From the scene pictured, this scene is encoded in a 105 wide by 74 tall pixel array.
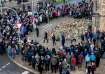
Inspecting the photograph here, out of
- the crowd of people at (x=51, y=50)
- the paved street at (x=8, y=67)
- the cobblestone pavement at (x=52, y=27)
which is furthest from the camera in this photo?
the cobblestone pavement at (x=52, y=27)

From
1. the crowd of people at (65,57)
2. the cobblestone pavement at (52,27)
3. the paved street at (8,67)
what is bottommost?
the paved street at (8,67)

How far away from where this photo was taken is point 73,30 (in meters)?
43.5

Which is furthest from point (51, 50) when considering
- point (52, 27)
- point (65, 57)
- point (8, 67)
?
point (52, 27)

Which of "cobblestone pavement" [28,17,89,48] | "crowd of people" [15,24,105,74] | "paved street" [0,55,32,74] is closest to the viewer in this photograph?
"crowd of people" [15,24,105,74]

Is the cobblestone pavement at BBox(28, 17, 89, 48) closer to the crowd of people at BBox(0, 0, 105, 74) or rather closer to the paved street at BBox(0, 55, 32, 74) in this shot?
the crowd of people at BBox(0, 0, 105, 74)

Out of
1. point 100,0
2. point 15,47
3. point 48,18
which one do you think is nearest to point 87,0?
point 48,18

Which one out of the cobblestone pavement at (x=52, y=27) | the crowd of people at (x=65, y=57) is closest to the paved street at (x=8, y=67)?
the crowd of people at (x=65, y=57)

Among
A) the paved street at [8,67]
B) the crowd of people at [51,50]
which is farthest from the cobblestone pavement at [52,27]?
the paved street at [8,67]

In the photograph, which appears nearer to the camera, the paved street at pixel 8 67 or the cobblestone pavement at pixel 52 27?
the paved street at pixel 8 67

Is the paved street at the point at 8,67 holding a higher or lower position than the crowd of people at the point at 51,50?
lower

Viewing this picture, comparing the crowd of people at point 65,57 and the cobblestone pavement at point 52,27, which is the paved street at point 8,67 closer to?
the crowd of people at point 65,57

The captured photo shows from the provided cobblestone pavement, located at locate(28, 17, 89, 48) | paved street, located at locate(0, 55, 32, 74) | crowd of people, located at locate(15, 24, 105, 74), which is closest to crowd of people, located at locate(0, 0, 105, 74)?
crowd of people, located at locate(15, 24, 105, 74)

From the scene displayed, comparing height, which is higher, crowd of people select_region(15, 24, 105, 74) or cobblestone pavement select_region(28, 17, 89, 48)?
crowd of people select_region(15, 24, 105, 74)

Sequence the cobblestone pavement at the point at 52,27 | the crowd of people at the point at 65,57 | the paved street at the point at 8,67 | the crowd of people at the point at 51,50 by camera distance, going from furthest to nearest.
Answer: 1. the cobblestone pavement at the point at 52,27
2. the paved street at the point at 8,67
3. the crowd of people at the point at 51,50
4. the crowd of people at the point at 65,57
